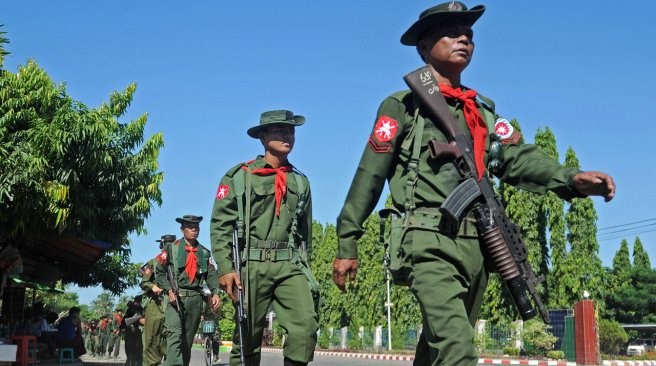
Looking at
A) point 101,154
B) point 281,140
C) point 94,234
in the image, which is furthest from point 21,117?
point 281,140

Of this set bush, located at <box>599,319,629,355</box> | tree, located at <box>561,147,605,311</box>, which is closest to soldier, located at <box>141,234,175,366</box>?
bush, located at <box>599,319,629,355</box>

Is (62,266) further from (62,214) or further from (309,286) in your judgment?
(309,286)

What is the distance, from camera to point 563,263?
39.2m

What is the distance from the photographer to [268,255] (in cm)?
677

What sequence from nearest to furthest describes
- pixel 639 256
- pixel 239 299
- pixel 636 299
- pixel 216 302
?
1. pixel 239 299
2. pixel 216 302
3. pixel 636 299
4. pixel 639 256

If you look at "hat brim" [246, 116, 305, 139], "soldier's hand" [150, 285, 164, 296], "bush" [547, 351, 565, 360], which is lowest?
"bush" [547, 351, 565, 360]

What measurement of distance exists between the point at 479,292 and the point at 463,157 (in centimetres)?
69

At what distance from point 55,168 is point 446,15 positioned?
41.9ft

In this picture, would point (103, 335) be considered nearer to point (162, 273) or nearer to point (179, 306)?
point (162, 273)

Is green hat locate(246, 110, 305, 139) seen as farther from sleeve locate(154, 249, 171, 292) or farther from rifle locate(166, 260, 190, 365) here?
sleeve locate(154, 249, 171, 292)

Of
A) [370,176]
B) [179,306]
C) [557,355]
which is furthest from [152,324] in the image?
[557,355]

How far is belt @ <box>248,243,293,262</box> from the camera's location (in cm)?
675

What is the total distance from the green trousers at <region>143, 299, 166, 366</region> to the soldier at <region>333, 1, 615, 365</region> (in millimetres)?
8129

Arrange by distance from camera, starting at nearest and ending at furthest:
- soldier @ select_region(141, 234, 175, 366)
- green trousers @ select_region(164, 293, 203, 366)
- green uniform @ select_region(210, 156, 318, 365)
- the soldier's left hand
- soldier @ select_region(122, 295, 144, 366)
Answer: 1. green uniform @ select_region(210, 156, 318, 365)
2. green trousers @ select_region(164, 293, 203, 366)
3. the soldier's left hand
4. soldier @ select_region(141, 234, 175, 366)
5. soldier @ select_region(122, 295, 144, 366)
